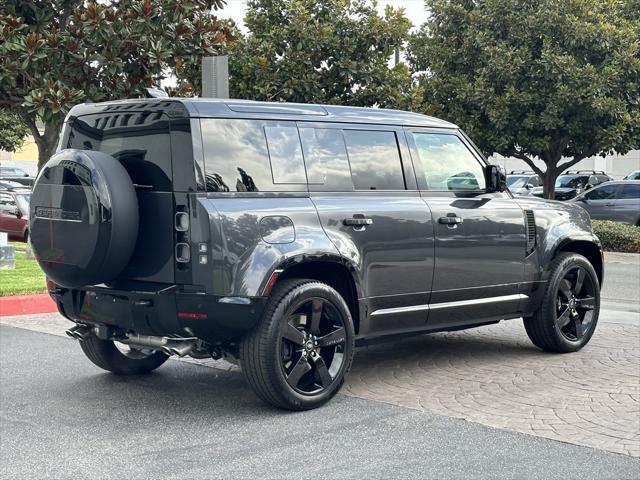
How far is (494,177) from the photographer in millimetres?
7598

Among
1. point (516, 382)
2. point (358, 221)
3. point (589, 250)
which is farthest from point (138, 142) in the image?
point (589, 250)

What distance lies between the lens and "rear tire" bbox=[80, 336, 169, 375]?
7219 mm

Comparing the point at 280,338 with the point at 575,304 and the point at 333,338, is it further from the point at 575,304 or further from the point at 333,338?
the point at 575,304

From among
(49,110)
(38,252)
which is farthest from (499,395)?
(49,110)

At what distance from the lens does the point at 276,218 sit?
→ 605cm

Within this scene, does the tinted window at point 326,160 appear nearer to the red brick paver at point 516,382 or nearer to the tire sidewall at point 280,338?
the tire sidewall at point 280,338

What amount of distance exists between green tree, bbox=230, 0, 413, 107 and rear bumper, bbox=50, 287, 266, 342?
13.3m

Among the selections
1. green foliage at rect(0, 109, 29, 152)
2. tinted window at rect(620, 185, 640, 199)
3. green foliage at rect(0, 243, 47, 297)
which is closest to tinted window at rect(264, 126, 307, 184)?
green foliage at rect(0, 243, 47, 297)

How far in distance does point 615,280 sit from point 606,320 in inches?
203

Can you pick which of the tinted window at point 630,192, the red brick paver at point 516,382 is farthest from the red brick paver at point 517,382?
the tinted window at point 630,192

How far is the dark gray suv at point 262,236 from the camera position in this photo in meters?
5.86

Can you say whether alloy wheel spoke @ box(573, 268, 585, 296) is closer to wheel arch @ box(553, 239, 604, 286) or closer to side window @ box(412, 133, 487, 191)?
wheel arch @ box(553, 239, 604, 286)

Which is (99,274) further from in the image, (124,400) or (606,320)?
(606,320)

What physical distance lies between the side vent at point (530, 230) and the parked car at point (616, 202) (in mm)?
18111
